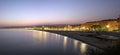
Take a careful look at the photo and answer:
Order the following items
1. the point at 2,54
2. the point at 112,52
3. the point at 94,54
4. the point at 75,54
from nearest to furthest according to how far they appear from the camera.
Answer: the point at 112,52, the point at 94,54, the point at 75,54, the point at 2,54

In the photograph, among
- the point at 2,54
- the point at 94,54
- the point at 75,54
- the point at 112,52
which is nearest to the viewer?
the point at 112,52

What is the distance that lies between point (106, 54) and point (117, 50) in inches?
24.3

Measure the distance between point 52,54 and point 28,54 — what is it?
3.26 m

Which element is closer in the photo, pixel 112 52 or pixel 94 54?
pixel 112 52

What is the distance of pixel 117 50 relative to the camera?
8.30 m

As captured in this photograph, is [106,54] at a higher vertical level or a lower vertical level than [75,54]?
higher

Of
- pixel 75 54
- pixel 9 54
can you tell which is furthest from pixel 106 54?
pixel 9 54

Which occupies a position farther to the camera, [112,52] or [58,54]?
[58,54]

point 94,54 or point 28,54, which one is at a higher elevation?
point 94,54

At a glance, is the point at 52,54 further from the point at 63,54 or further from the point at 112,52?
the point at 112,52

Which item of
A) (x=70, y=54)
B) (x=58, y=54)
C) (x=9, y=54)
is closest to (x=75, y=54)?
(x=70, y=54)

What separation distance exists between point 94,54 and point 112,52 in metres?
1.15

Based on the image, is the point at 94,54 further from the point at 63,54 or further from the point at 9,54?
the point at 9,54

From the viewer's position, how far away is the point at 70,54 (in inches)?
830
